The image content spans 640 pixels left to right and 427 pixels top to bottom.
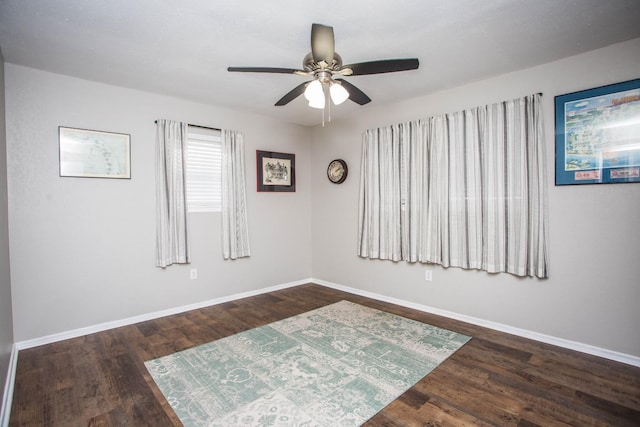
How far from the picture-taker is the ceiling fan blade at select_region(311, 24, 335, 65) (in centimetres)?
176

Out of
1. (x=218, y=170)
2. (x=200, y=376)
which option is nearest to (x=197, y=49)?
(x=218, y=170)

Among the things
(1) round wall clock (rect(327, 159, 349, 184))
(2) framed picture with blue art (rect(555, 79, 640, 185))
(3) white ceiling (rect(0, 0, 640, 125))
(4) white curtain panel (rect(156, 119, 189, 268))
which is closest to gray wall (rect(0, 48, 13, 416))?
(3) white ceiling (rect(0, 0, 640, 125))

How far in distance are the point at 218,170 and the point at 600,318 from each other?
4189mm

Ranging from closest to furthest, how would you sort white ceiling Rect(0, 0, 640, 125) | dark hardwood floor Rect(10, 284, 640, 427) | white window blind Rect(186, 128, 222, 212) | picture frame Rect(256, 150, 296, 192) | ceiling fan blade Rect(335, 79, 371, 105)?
dark hardwood floor Rect(10, 284, 640, 427)
white ceiling Rect(0, 0, 640, 125)
ceiling fan blade Rect(335, 79, 371, 105)
white window blind Rect(186, 128, 222, 212)
picture frame Rect(256, 150, 296, 192)

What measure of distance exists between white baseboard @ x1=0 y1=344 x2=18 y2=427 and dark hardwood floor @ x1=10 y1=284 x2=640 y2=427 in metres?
0.03

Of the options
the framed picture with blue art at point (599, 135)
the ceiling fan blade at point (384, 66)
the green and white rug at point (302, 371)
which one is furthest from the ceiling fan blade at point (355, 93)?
the green and white rug at point (302, 371)

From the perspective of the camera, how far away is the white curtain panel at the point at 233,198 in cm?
408

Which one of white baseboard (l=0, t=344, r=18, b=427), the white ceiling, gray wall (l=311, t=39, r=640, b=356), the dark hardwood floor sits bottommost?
the dark hardwood floor

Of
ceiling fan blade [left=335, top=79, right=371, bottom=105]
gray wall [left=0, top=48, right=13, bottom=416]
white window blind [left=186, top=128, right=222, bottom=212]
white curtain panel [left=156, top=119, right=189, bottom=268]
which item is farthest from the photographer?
white window blind [left=186, top=128, right=222, bottom=212]

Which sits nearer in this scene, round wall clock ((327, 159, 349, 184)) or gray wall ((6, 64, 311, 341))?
gray wall ((6, 64, 311, 341))

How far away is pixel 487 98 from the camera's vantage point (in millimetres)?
3199

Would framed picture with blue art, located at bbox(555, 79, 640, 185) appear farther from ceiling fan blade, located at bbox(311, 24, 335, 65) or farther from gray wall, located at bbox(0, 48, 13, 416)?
gray wall, located at bbox(0, 48, 13, 416)

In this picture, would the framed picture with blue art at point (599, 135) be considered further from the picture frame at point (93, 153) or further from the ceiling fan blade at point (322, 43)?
the picture frame at point (93, 153)

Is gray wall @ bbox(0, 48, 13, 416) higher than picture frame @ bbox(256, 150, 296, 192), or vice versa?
picture frame @ bbox(256, 150, 296, 192)
